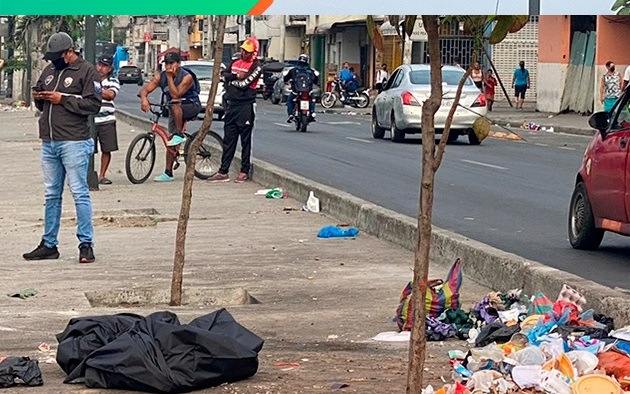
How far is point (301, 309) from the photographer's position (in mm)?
8477

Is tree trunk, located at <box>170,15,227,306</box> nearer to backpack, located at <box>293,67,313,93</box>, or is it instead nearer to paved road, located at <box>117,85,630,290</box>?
paved road, located at <box>117,85,630,290</box>

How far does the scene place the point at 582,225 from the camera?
37.5 ft

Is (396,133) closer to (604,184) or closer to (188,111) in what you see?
(188,111)

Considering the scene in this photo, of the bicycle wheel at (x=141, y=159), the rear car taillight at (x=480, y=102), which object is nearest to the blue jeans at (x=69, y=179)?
the bicycle wheel at (x=141, y=159)

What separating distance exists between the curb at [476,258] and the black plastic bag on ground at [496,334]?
589 mm

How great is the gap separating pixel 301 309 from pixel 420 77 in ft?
63.2

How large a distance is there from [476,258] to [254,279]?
1618mm

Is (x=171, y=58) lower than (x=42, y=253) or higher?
higher

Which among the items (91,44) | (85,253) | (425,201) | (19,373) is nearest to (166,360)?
(19,373)

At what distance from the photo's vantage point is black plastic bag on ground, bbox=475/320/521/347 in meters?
7.00

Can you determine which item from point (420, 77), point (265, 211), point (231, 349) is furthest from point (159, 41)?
point (231, 349)

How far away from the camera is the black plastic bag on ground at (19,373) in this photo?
6270mm

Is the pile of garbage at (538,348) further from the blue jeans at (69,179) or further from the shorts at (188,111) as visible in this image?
the shorts at (188,111)

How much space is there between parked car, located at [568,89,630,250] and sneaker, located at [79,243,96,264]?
4155mm
